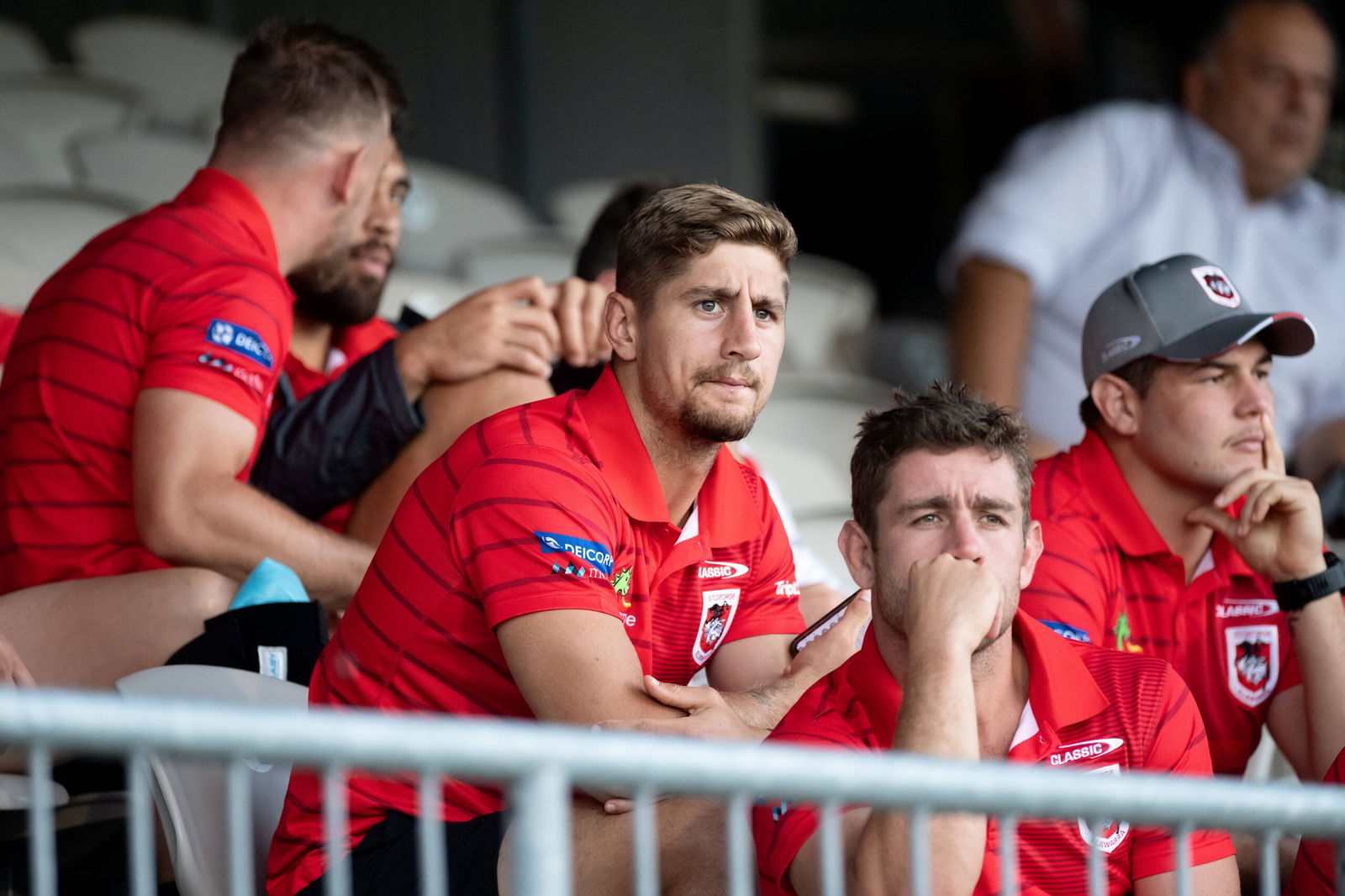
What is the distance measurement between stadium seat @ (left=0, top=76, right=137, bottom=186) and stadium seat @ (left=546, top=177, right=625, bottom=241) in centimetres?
191

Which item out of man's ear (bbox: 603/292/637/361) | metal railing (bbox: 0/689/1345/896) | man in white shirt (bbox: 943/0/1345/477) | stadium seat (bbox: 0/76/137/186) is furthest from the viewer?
stadium seat (bbox: 0/76/137/186)

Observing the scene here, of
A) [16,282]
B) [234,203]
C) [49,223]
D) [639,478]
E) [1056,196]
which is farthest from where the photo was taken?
[49,223]

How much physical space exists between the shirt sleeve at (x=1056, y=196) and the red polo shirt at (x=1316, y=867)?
190cm

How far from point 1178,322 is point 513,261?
3.21 metres

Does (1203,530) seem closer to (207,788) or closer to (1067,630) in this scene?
(1067,630)

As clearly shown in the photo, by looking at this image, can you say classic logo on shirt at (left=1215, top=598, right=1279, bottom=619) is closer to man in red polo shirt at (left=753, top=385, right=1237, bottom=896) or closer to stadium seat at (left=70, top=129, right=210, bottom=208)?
man in red polo shirt at (left=753, top=385, right=1237, bottom=896)

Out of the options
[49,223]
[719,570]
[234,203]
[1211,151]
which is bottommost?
[719,570]

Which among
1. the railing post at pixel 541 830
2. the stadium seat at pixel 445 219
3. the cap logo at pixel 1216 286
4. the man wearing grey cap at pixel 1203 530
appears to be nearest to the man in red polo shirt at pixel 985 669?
the man wearing grey cap at pixel 1203 530

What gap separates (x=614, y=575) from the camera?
199 cm

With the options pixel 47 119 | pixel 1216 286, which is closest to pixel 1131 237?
pixel 1216 286

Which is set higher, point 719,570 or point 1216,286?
point 1216,286

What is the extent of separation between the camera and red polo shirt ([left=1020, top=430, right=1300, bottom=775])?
2.41m

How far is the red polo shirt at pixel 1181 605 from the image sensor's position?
2.41m

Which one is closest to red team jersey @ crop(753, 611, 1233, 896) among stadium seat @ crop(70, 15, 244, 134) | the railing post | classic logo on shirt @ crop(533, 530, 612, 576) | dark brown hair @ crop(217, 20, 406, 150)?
classic logo on shirt @ crop(533, 530, 612, 576)
